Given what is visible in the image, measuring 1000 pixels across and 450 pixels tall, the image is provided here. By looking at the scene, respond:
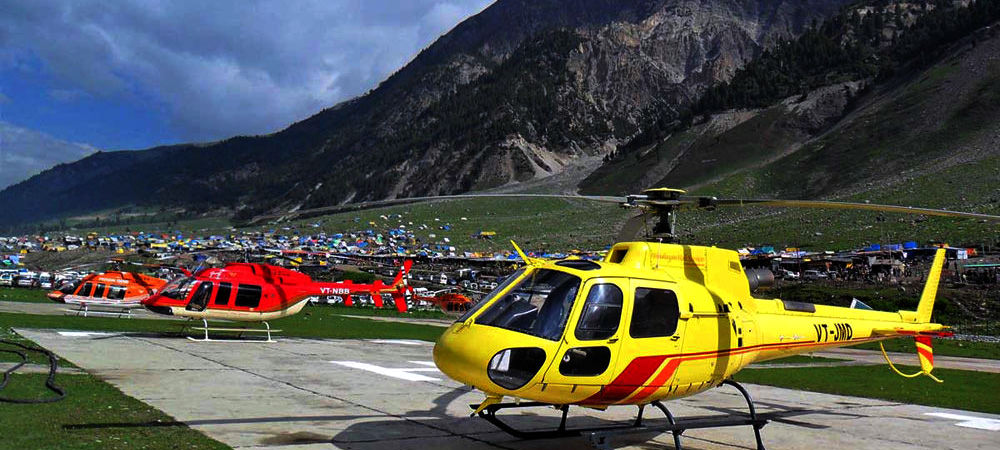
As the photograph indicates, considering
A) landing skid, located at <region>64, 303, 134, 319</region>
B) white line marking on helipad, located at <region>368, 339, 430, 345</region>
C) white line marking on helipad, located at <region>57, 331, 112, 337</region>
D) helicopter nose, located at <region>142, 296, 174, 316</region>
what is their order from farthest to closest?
landing skid, located at <region>64, 303, 134, 319</region> → white line marking on helipad, located at <region>368, 339, 430, 345</region> → helicopter nose, located at <region>142, 296, 174, 316</region> → white line marking on helipad, located at <region>57, 331, 112, 337</region>

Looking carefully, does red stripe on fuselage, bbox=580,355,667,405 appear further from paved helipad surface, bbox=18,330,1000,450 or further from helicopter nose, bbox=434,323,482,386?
helicopter nose, bbox=434,323,482,386

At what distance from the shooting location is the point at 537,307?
318 inches

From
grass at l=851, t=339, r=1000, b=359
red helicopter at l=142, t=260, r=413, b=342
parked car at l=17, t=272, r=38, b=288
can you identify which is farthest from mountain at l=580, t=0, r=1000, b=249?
parked car at l=17, t=272, r=38, b=288

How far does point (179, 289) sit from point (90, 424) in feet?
46.5

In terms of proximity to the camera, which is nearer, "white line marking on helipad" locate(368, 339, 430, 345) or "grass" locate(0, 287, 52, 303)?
"white line marking on helipad" locate(368, 339, 430, 345)

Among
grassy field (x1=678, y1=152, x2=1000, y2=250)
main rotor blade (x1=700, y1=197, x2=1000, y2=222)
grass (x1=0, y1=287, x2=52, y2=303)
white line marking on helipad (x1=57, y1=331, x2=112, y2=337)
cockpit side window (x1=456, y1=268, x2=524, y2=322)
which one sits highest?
grassy field (x1=678, y1=152, x2=1000, y2=250)

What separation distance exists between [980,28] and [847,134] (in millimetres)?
Result: 35366

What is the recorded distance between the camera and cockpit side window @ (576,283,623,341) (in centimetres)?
806

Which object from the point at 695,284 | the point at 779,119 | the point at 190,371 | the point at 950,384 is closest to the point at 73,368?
the point at 190,371

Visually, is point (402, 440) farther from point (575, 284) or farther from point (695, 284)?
point (695, 284)

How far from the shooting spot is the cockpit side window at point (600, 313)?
26.5 feet

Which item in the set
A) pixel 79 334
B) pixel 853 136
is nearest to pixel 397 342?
pixel 79 334

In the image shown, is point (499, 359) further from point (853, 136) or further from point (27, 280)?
point (853, 136)

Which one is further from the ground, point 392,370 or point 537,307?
point 537,307
